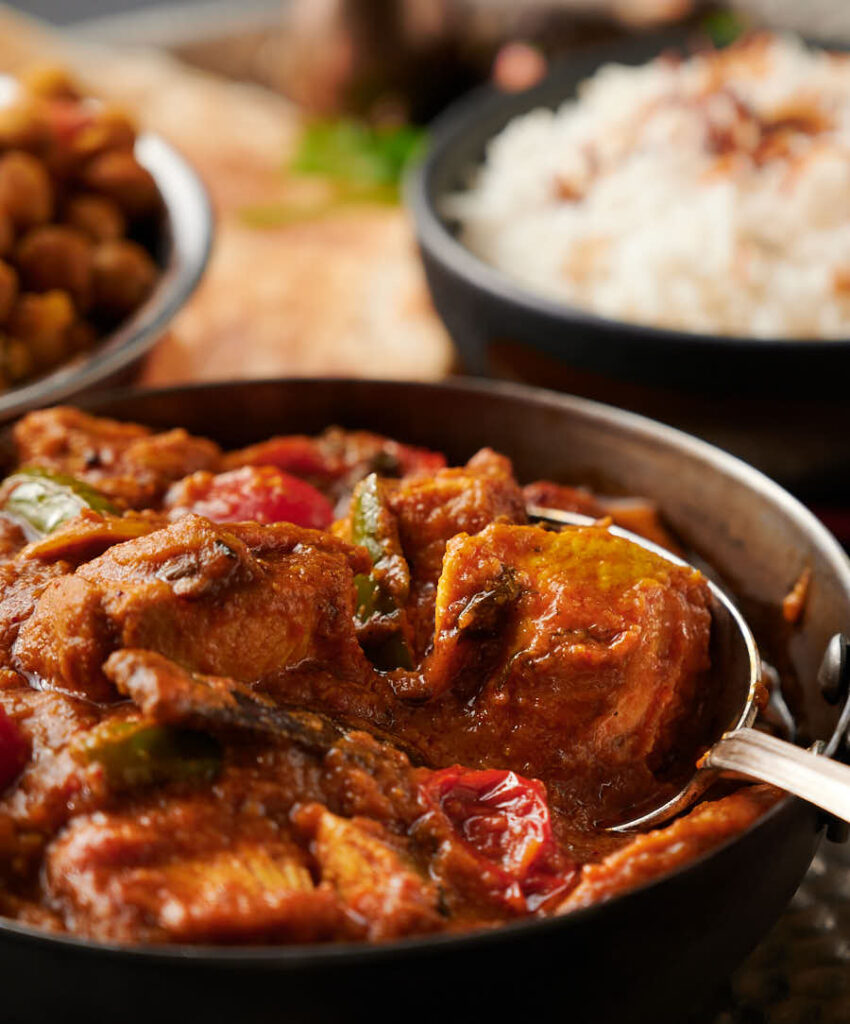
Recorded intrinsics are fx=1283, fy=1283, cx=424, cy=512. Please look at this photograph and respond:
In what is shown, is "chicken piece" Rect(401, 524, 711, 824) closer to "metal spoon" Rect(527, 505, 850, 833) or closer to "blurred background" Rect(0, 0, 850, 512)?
"metal spoon" Rect(527, 505, 850, 833)

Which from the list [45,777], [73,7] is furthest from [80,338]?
[73,7]

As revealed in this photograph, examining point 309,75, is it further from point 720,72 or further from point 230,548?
point 230,548

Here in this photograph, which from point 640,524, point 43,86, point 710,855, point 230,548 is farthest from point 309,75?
point 710,855

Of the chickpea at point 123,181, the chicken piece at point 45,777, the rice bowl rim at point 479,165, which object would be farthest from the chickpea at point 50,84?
the chicken piece at point 45,777

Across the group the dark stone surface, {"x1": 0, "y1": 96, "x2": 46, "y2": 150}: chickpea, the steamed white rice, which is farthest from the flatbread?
the dark stone surface

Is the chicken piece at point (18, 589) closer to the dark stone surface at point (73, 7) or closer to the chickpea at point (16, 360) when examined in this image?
the chickpea at point (16, 360)
